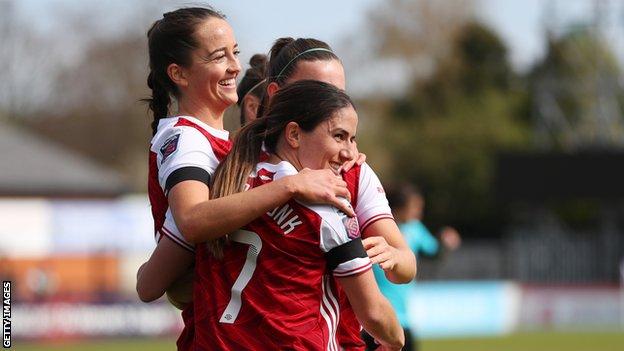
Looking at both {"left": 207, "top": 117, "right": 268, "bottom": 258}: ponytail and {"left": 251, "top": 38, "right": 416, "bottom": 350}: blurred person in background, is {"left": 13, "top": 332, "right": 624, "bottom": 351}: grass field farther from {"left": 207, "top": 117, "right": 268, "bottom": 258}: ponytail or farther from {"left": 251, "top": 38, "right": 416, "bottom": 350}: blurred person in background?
{"left": 207, "top": 117, "right": 268, "bottom": 258}: ponytail

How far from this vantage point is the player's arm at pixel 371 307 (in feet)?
12.5

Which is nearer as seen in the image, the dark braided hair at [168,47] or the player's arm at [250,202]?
the player's arm at [250,202]

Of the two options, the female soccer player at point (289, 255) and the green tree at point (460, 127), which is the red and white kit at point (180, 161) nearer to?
the female soccer player at point (289, 255)

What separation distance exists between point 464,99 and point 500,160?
24.7 meters

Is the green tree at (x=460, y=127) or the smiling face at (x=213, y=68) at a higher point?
the green tree at (x=460, y=127)

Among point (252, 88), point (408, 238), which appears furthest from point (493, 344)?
point (252, 88)

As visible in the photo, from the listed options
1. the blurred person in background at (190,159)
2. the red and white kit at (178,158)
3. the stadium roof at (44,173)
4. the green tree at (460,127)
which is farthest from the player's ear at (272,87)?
the green tree at (460,127)

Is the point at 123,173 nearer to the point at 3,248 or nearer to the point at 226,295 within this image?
the point at 3,248

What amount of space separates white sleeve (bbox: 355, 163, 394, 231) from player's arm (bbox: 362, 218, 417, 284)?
0.07ft

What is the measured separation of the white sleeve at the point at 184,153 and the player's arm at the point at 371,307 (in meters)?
0.57

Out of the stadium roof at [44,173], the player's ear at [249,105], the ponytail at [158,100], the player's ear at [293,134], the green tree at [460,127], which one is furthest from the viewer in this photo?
the green tree at [460,127]

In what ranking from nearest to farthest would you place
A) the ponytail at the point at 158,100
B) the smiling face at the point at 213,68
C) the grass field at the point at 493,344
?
the smiling face at the point at 213,68 < the ponytail at the point at 158,100 < the grass field at the point at 493,344

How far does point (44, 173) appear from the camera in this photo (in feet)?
138

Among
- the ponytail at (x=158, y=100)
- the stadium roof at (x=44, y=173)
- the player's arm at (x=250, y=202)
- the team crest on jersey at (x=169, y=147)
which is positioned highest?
the stadium roof at (x=44, y=173)
